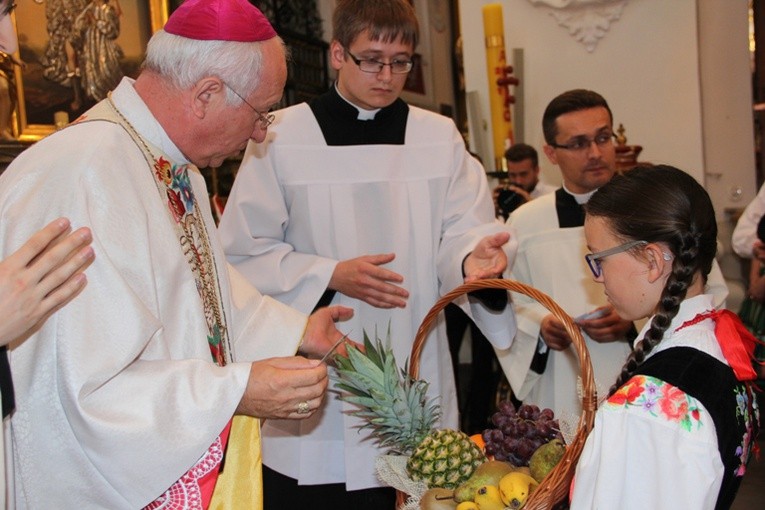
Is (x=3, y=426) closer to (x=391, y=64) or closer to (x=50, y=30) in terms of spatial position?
(x=391, y=64)

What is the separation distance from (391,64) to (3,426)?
1.80 m

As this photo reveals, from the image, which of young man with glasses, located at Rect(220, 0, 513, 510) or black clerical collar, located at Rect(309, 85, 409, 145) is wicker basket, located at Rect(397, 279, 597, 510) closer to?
young man with glasses, located at Rect(220, 0, 513, 510)

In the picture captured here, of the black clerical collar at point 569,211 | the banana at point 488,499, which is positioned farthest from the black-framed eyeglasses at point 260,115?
the black clerical collar at point 569,211

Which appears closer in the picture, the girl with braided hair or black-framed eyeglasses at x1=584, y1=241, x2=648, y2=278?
the girl with braided hair

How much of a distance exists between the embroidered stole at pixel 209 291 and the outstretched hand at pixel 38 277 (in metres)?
0.62

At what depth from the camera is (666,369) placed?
189 cm

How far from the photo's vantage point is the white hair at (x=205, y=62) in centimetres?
225

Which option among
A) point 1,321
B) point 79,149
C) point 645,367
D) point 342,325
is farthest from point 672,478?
point 342,325

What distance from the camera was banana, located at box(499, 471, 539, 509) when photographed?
81.7 inches

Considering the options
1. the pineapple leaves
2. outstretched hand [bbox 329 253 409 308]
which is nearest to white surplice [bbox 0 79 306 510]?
the pineapple leaves

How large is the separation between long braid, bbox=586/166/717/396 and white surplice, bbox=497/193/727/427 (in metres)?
1.39

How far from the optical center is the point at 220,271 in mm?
2533

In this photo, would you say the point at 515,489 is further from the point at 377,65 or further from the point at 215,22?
the point at 377,65

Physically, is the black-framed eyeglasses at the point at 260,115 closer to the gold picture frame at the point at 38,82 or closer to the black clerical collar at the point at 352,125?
the black clerical collar at the point at 352,125
